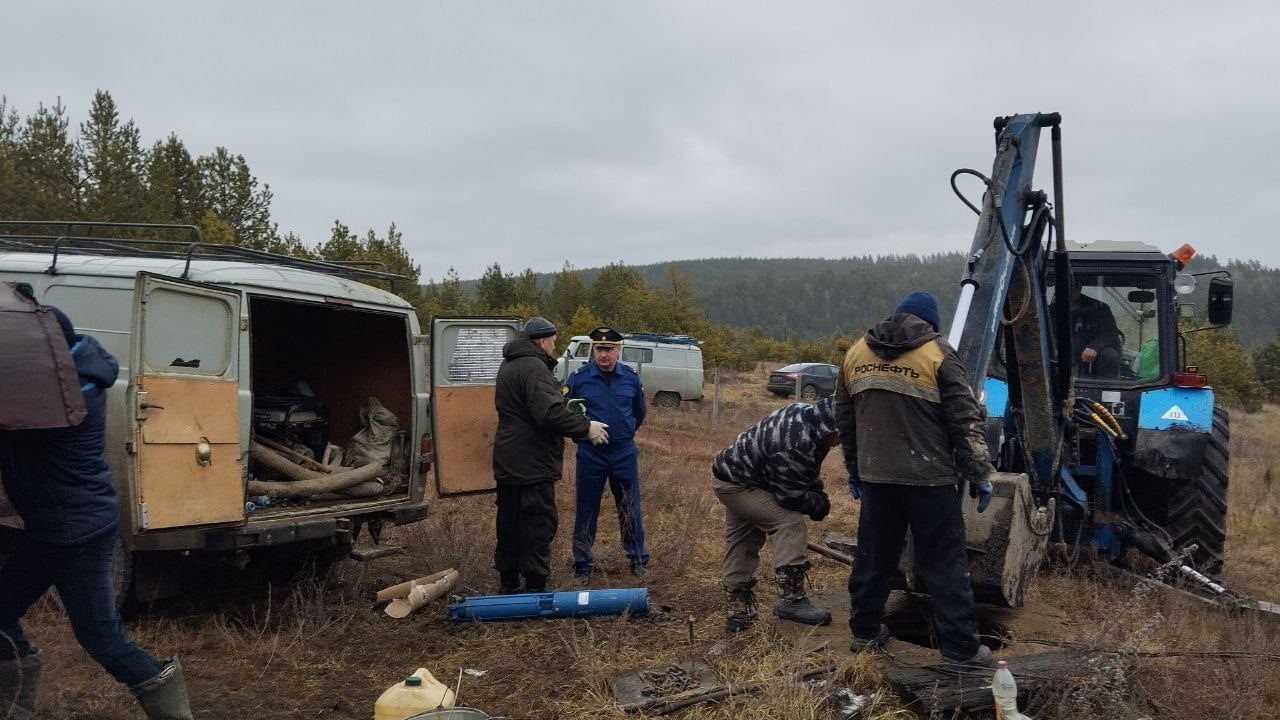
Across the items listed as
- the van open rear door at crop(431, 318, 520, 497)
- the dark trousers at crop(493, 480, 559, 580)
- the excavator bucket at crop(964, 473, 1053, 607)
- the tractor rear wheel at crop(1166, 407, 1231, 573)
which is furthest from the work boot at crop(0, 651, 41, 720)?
the tractor rear wheel at crop(1166, 407, 1231, 573)

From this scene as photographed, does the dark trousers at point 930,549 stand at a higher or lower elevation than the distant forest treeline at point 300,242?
lower

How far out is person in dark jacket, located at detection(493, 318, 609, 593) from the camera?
20.5 feet

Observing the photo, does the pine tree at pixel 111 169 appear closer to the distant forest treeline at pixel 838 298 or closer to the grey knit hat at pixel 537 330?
the grey knit hat at pixel 537 330

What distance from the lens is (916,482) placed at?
4449mm

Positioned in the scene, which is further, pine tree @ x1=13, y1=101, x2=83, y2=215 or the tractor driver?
pine tree @ x1=13, y1=101, x2=83, y2=215

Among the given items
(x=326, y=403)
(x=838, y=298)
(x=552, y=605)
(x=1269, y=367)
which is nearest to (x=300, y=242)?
(x=326, y=403)

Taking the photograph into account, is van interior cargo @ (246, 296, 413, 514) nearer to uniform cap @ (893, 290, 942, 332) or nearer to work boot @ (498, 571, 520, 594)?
work boot @ (498, 571, 520, 594)

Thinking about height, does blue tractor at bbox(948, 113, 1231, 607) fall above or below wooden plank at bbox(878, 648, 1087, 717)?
above

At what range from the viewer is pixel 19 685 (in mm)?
3854

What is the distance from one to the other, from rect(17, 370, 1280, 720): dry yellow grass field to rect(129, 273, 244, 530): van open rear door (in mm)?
821

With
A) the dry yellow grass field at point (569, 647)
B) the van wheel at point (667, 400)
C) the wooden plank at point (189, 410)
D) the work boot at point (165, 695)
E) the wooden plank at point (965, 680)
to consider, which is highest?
the wooden plank at point (189, 410)

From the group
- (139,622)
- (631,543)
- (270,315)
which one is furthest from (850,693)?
(270,315)

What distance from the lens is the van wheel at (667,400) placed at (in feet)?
87.8

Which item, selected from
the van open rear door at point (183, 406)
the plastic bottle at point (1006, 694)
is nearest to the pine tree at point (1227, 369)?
the plastic bottle at point (1006, 694)
